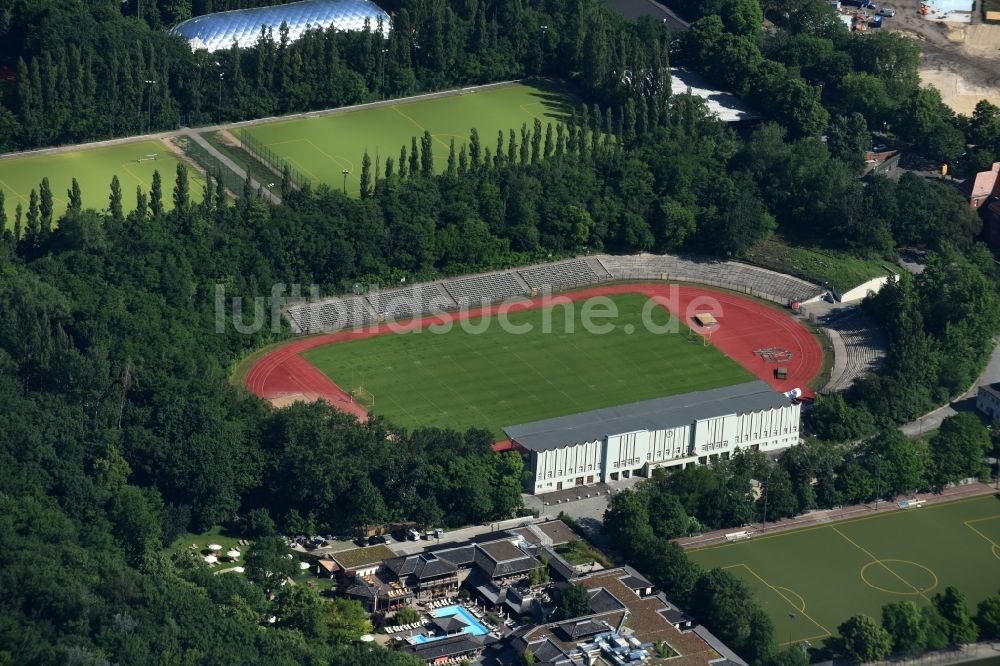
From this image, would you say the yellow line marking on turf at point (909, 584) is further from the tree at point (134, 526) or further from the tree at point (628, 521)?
the tree at point (134, 526)

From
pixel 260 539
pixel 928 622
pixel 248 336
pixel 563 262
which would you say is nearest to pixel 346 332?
pixel 248 336

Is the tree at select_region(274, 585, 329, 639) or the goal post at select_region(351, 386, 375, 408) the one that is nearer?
the tree at select_region(274, 585, 329, 639)

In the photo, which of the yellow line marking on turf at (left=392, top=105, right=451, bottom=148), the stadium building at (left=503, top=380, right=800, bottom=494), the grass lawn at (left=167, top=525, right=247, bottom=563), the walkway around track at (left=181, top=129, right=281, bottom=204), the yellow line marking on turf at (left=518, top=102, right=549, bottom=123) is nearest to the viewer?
the grass lawn at (left=167, top=525, right=247, bottom=563)

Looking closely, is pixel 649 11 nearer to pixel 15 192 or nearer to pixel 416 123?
pixel 416 123

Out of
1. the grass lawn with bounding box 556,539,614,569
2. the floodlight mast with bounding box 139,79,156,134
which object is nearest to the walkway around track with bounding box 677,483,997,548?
the grass lawn with bounding box 556,539,614,569

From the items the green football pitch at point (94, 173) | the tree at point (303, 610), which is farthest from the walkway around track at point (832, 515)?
the green football pitch at point (94, 173)

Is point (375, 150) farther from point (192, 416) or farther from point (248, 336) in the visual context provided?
point (192, 416)

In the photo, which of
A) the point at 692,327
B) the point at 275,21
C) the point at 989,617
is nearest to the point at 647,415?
the point at 692,327

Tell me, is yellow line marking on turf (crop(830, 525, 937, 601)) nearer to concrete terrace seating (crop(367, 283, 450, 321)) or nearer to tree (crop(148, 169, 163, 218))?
concrete terrace seating (crop(367, 283, 450, 321))
